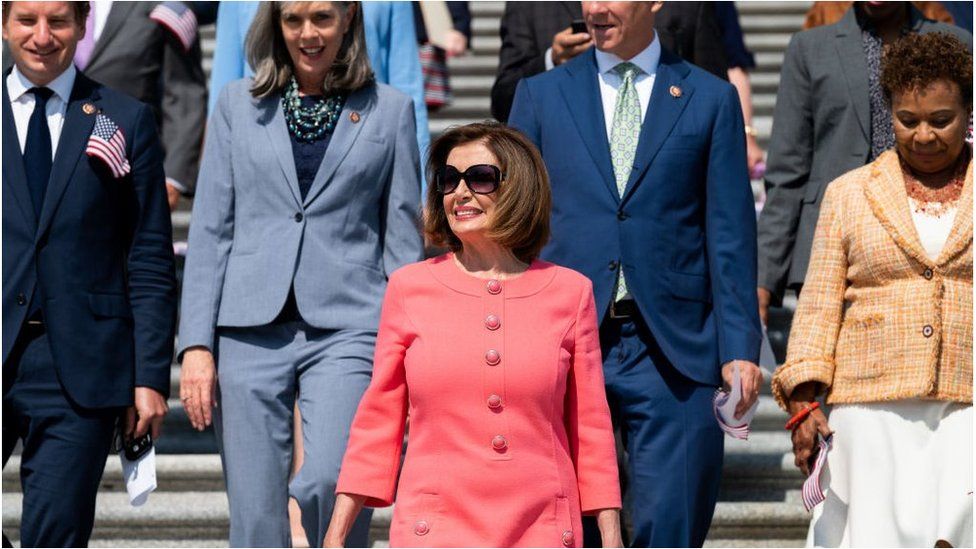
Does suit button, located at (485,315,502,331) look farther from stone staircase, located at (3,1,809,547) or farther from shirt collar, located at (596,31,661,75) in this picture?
stone staircase, located at (3,1,809,547)

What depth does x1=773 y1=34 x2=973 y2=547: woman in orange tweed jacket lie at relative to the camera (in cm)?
570

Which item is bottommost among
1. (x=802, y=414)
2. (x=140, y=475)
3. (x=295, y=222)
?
(x=140, y=475)

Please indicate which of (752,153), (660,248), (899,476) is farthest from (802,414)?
(752,153)

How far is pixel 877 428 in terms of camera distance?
5785 millimetres

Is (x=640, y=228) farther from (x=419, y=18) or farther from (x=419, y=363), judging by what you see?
(x=419, y=18)

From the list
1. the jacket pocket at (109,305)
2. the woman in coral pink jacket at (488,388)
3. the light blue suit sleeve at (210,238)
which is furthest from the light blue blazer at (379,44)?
the woman in coral pink jacket at (488,388)

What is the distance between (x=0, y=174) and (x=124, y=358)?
0.65 metres

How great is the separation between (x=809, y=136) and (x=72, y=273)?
8.33 ft

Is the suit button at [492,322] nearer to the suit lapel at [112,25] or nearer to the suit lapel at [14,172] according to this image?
the suit lapel at [14,172]

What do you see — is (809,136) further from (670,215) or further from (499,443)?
(499,443)

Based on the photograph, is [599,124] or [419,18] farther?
[419,18]

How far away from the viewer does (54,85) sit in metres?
6.05

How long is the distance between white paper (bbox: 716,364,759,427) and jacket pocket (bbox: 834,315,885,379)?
11.3 inches

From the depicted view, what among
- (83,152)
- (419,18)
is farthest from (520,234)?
(419,18)
